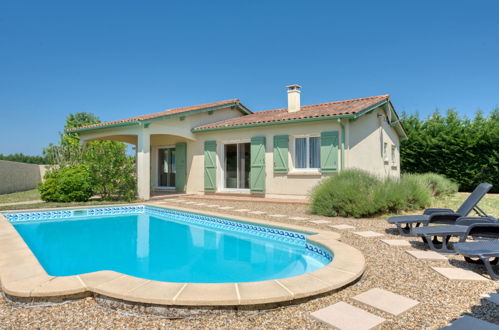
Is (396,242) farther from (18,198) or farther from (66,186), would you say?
(18,198)

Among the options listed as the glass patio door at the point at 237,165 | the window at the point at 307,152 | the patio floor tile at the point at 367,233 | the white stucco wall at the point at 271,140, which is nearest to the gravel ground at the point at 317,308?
the patio floor tile at the point at 367,233

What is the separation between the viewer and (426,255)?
430 centimetres

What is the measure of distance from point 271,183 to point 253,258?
22.7ft

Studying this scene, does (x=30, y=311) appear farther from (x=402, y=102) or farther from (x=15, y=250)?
(x=402, y=102)

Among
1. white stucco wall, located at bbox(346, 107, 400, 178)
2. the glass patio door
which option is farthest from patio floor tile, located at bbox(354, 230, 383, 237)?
the glass patio door

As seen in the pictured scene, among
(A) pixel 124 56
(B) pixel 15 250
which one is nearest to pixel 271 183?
(B) pixel 15 250

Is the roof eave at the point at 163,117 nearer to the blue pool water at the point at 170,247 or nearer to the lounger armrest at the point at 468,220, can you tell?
the blue pool water at the point at 170,247

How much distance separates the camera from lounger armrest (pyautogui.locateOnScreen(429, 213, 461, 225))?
5.41 metres

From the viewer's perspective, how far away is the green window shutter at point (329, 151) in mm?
10633

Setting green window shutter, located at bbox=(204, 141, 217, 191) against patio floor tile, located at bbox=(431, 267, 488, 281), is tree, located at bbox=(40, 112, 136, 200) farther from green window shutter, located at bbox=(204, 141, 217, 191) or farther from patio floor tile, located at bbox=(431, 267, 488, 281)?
patio floor tile, located at bbox=(431, 267, 488, 281)

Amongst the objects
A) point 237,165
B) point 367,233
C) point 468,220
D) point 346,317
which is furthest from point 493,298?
point 237,165

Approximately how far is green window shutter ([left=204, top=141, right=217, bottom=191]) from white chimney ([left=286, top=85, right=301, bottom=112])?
12.4 feet

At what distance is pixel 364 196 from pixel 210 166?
7.43 m

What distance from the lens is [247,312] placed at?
2.64 m
